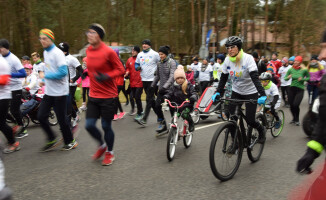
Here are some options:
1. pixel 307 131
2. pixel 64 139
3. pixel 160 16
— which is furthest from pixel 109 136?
pixel 160 16

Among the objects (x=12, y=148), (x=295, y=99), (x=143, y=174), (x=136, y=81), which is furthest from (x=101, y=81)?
(x=295, y=99)

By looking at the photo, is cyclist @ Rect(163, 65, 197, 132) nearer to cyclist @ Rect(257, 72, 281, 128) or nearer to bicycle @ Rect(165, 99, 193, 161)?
bicycle @ Rect(165, 99, 193, 161)

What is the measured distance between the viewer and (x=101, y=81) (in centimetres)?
466

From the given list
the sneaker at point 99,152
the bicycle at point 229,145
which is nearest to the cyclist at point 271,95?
the bicycle at point 229,145

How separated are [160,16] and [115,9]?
3328 millimetres

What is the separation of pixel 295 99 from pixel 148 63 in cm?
417

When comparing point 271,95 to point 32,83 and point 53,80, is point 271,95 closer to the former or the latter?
point 53,80

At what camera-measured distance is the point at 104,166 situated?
5035 millimetres

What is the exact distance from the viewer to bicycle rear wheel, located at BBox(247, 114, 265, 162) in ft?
16.6

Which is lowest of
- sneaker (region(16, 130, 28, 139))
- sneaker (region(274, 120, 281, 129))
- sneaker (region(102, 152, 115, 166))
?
sneaker (region(274, 120, 281, 129))

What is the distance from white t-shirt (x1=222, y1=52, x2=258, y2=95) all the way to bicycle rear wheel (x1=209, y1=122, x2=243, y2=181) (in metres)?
0.96

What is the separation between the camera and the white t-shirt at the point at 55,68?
525 cm

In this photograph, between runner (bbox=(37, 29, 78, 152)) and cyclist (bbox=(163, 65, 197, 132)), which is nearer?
runner (bbox=(37, 29, 78, 152))

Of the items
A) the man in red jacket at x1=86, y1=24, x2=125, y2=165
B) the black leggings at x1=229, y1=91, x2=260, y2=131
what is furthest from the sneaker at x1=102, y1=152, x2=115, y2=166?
the black leggings at x1=229, y1=91, x2=260, y2=131
